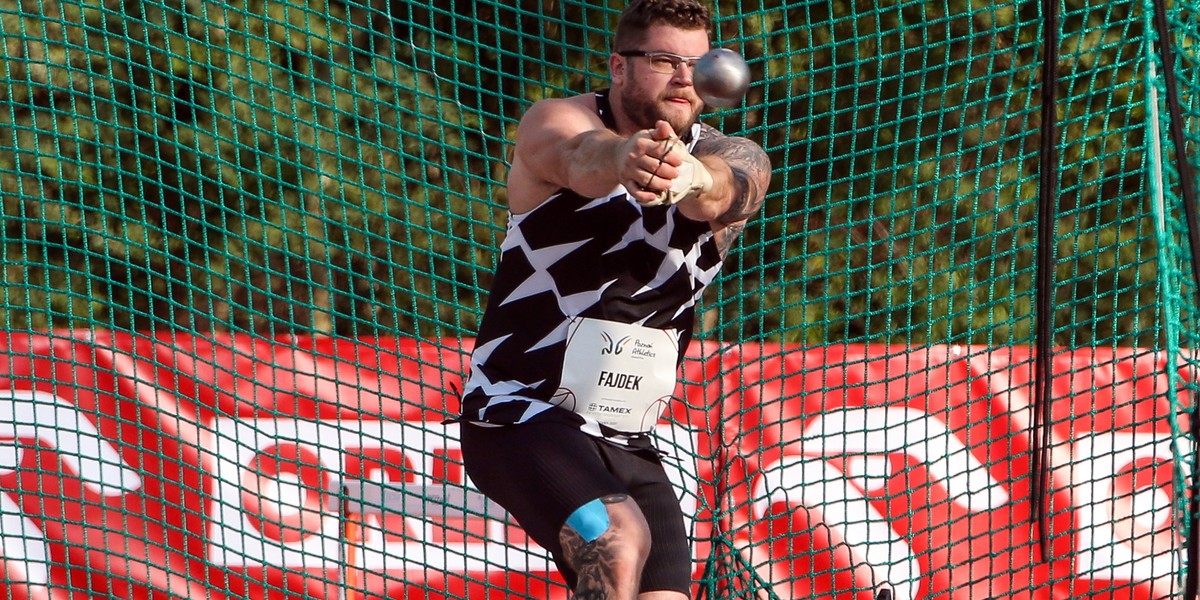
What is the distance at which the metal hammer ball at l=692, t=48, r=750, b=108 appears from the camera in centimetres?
271

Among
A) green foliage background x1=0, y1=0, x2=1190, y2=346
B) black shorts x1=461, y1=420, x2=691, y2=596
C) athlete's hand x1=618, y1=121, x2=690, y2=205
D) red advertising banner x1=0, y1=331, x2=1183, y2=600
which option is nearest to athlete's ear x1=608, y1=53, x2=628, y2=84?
athlete's hand x1=618, y1=121, x2=690, y2=205

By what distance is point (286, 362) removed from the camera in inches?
189

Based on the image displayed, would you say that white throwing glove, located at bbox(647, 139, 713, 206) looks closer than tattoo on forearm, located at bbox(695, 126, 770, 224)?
Yes

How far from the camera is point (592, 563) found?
9.57 feet

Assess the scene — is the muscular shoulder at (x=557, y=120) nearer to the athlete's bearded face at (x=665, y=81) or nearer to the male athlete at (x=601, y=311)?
the male athlete at (x=601, y=311)

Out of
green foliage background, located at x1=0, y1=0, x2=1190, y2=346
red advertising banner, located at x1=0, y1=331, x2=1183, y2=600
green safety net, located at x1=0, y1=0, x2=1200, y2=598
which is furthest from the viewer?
green foliage background, located at x1=0, y1=0, x2=1190, y2=346

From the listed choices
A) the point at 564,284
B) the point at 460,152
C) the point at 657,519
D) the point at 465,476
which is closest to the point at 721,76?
the point at 564,284

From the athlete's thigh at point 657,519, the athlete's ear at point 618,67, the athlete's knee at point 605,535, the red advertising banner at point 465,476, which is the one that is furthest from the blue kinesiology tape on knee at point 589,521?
the red advertising banner at point 465,476

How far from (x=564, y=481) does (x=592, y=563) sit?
0.63ft

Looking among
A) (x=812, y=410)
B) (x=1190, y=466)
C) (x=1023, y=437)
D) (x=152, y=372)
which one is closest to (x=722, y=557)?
(x=812, y=410)

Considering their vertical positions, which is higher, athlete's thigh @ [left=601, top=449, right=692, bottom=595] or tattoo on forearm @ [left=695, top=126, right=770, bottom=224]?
tattoo on forearm @ [left=695, top=126, right=770, bottom=224]

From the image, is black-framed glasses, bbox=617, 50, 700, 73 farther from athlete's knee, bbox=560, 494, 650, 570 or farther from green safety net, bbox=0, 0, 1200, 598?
green safety net, bbox=0, 0, 1200, 598

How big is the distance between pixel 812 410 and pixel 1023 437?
2.32 ft

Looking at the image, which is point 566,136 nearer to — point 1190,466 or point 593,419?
point 593,419
